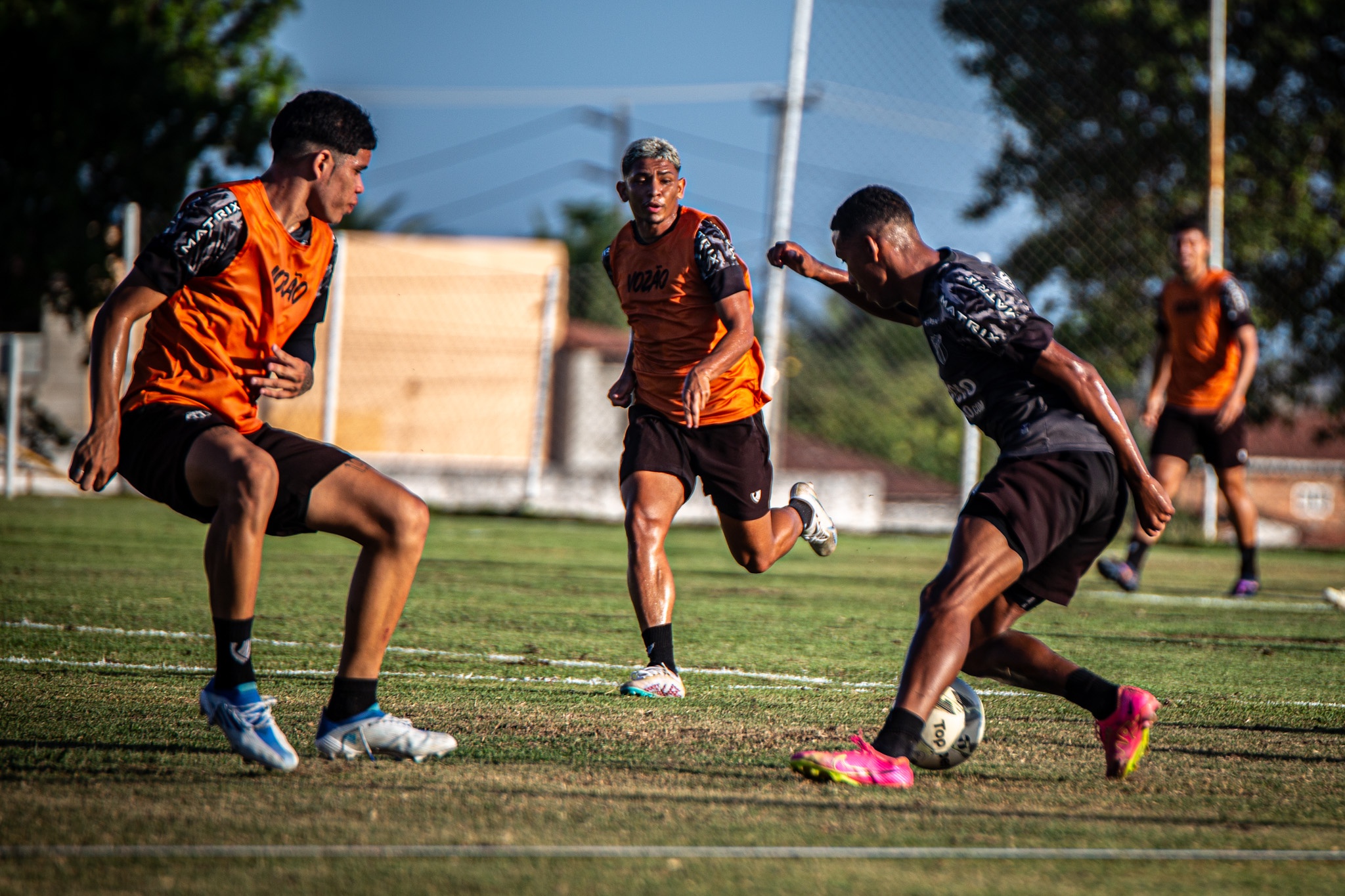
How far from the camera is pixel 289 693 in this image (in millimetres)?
4750

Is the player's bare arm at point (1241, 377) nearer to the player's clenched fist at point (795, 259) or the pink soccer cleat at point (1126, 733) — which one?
the player's clenched fist at point (795, 259)

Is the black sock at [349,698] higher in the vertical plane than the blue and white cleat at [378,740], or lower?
higher

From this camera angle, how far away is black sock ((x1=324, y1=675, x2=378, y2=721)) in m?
3.82

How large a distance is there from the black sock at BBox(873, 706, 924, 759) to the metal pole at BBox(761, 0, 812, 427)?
11.2 metres

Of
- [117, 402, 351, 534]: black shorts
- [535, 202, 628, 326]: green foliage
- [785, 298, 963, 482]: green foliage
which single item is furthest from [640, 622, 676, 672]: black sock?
[535, 202, 628, 326]: green foliage

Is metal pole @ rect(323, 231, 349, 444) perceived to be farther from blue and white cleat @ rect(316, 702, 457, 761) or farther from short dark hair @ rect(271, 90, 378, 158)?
blue and white cleat @ rect(316, 702, 457, 761)

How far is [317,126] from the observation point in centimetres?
402

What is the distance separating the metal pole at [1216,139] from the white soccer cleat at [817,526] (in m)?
8.56

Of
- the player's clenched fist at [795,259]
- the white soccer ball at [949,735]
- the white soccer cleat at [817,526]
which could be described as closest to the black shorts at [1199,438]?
the white soccer cleat at [817,526]

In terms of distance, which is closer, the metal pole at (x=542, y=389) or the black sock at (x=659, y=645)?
the black sock at (x=659, y=645)

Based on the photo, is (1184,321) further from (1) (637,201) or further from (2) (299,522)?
(2) (299,522)

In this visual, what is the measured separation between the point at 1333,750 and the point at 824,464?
87.1ft

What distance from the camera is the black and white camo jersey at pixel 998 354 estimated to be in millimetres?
3811

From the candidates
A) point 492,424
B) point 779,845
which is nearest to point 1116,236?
point 492,424
